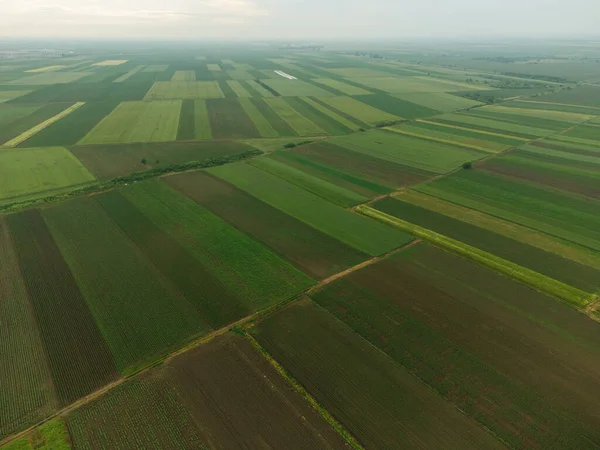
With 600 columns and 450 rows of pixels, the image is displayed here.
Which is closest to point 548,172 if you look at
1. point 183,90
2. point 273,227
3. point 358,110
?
point 273,227

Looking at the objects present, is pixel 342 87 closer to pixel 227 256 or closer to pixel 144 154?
pixel 144 154

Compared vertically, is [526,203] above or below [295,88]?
below

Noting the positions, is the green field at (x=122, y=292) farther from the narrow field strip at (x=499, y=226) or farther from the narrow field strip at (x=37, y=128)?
the narrow field strip at (x=37, y=128)

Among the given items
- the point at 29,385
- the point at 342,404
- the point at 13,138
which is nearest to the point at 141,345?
the point at 29,385

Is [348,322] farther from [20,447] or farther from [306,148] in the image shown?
[306,148]

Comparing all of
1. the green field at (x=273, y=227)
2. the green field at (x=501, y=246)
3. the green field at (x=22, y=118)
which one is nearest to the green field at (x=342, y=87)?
the green field at (x=22, y=118)

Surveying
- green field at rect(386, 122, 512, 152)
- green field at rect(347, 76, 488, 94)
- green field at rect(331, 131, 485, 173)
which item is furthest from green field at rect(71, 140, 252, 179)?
green field at rect(347, 76, 488, 94)
